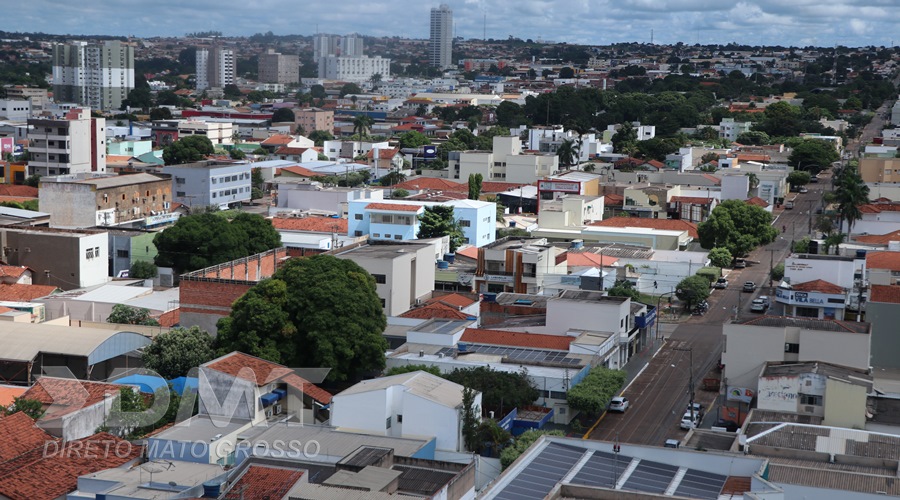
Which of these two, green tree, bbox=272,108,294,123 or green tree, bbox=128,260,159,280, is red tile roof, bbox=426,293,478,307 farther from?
green tree, bbox=272,108,294,123

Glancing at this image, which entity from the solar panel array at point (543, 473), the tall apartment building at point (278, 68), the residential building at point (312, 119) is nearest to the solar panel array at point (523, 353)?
the solar panel array at point (543, 473)

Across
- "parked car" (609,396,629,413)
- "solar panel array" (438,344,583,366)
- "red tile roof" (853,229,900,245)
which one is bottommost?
"parked car" (609,396,629,413)

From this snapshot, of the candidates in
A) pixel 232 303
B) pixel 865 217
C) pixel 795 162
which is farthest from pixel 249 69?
pixel 232 303

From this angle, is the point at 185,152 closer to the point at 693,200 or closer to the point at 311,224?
the point at 311,224

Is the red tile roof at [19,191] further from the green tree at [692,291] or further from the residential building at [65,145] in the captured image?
the green tree at [692,291]

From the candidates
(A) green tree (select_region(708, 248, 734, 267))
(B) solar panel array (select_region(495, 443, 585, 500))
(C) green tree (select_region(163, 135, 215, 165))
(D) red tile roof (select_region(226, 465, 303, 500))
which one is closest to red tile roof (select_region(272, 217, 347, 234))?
(A) green tree (select_region(708, 248, 734, 267))

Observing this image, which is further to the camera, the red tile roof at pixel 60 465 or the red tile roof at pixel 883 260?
the red tile roof at pixel 883 260
